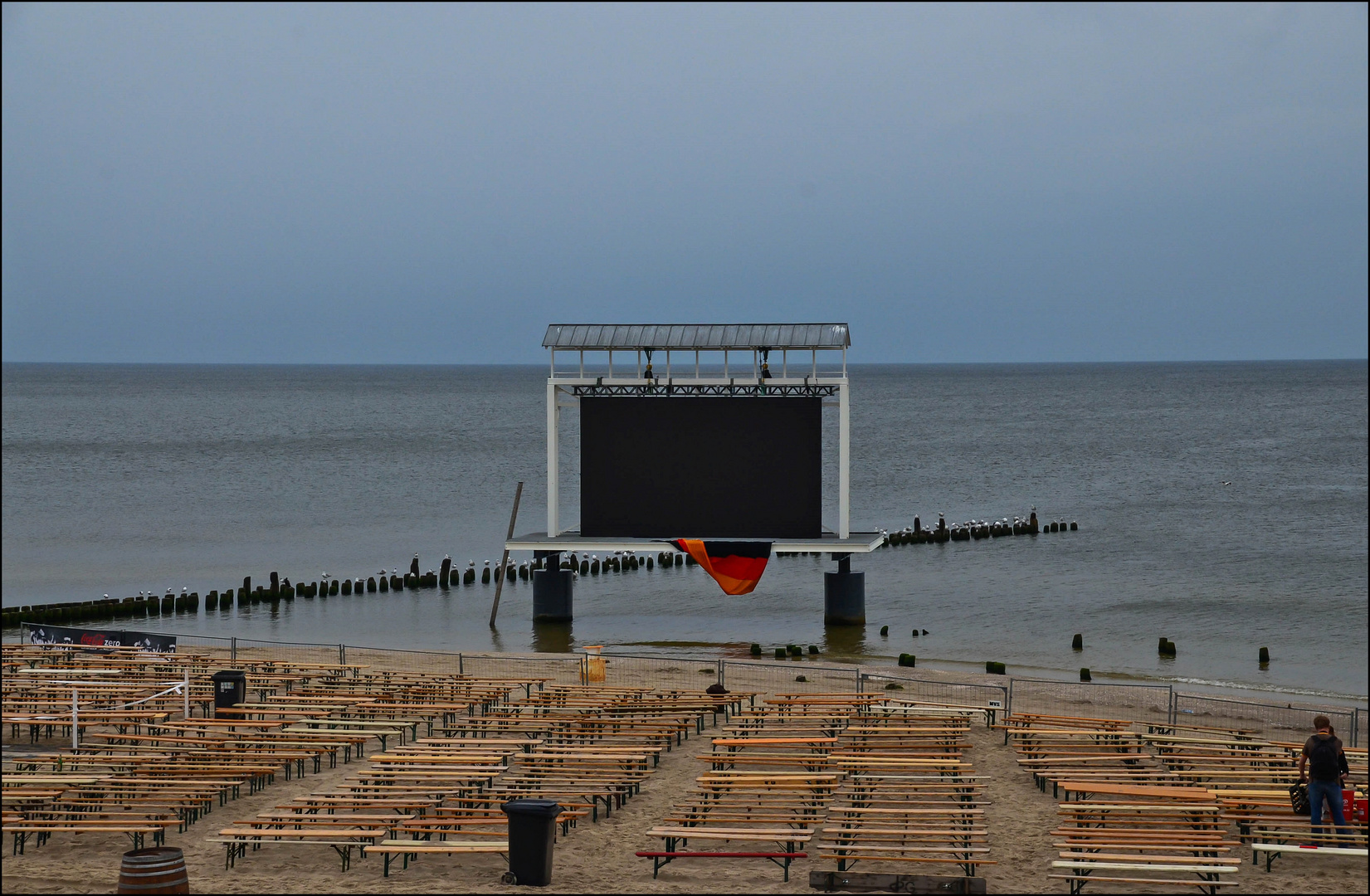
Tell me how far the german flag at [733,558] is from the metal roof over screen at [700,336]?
16.7 ft

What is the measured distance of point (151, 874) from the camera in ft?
42.8

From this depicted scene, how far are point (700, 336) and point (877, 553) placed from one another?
24526 mm

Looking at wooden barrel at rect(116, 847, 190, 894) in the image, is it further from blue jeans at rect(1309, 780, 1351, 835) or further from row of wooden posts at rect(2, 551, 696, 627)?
row of wooden posts at rect(2, 551, 696, 627)

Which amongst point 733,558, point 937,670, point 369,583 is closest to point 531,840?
point 937,670

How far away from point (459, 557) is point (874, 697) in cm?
3553

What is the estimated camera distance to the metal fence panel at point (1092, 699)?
26.7 meters

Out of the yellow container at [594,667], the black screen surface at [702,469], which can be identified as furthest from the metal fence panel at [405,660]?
the black screen surface at [702,469]

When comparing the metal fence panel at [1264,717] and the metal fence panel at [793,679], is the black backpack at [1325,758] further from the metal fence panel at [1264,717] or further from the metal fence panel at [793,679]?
the metal fence panel at [793,679]

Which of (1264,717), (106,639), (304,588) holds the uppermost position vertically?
(304,588)

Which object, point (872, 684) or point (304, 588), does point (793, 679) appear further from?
point (304, 588)

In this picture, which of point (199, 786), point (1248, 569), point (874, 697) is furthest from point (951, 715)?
point (1248, 569)

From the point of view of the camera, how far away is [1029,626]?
1628 inches

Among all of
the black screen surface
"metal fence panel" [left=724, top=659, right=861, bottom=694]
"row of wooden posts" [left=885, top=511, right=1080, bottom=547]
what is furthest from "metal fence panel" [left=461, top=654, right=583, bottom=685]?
"row of wooden posts" [left=885, top=511, right=1080, bottom=547]

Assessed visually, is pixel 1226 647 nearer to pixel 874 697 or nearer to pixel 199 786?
pixel 874 697
